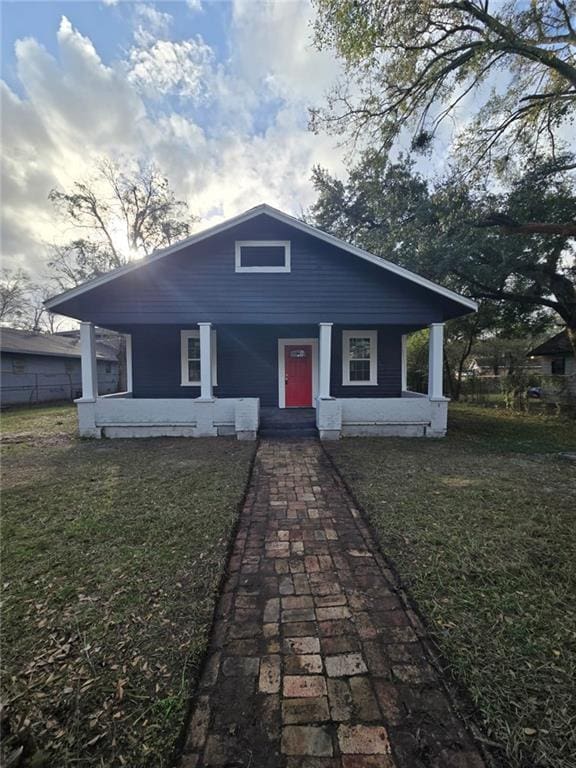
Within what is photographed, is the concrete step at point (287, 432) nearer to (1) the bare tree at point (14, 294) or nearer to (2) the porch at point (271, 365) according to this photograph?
(2) the porch at point (271, 365)

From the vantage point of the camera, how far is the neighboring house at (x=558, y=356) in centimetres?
1758

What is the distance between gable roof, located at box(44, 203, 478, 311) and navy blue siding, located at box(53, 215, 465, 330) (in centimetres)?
23

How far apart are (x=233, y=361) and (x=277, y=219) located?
437 centimetres

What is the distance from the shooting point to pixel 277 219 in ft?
27.7

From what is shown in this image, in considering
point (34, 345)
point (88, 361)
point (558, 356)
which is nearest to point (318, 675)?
point (88, 361)

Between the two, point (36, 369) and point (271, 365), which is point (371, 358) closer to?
point (271, 365)

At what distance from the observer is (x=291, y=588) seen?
269cm

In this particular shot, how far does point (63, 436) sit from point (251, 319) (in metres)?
5.97

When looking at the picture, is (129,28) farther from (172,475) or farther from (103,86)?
(172,475)

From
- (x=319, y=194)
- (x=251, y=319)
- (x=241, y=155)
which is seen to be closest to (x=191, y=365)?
(x=251, y=319)

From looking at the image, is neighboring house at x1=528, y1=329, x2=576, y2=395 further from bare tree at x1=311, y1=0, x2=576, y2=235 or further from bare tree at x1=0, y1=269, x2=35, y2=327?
bare tree at x1=0, y1=269, x2=35, y2=327

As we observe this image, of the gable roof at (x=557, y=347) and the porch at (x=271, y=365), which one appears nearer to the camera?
the porch at (x=271, y=365)

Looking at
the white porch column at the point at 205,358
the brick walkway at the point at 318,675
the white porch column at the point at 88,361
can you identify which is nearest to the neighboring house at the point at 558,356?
the white porch column at the point at 205,358

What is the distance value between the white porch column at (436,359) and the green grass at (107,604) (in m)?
5.94
